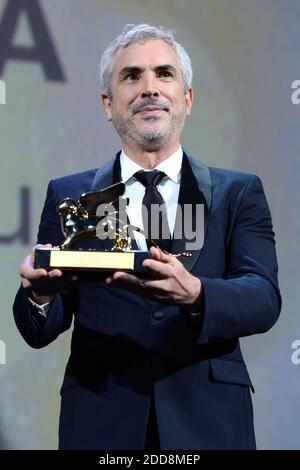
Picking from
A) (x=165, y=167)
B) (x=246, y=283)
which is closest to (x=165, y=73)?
(x=165, y=167)

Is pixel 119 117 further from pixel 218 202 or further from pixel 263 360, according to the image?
pixel 263 360

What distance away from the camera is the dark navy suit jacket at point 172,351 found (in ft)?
3.99

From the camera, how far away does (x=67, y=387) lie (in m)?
1.29

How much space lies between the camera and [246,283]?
1228 millimetres

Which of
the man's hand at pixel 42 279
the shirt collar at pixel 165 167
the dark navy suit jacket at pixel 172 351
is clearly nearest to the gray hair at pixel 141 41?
the shirt collar at pixel 165 167

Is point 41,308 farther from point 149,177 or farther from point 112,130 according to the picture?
point 112,130

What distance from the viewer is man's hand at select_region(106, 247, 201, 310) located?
108 centimetres

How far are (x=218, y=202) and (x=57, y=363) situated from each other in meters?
0.76

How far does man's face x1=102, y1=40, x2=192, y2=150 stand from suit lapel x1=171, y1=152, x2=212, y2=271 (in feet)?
0.18

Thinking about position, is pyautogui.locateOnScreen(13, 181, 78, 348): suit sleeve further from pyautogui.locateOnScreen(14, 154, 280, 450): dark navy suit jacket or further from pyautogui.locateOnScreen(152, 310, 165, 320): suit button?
pyautogui.locateOnScreen(152, 310, 165, 320): suit button

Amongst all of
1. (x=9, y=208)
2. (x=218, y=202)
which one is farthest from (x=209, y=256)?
(x=9, y=208)

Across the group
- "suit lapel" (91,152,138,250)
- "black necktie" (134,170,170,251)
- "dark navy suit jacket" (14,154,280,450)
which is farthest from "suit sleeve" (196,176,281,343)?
"suit lapel" (91,152,138,250)

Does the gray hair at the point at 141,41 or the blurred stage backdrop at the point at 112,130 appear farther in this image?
the blurred stage backdrop at the point at 112,130

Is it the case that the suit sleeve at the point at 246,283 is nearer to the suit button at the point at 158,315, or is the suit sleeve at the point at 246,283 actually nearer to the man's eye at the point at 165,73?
the suit button at the point at 158,315
